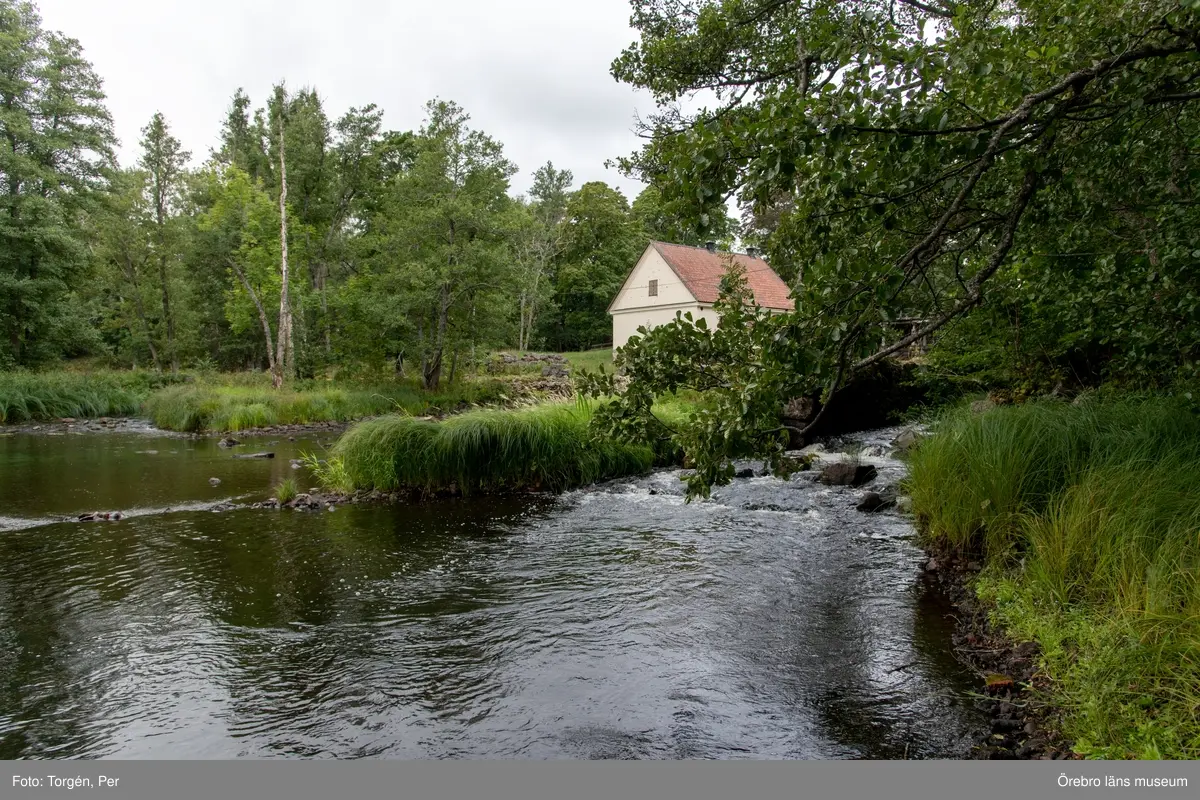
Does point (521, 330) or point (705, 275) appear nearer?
point (705, 275)

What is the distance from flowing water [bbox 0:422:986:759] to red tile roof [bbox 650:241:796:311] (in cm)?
2773

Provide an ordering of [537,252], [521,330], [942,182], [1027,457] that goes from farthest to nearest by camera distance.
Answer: [537,252]
[521,330]
[1027,457]
[942,182]

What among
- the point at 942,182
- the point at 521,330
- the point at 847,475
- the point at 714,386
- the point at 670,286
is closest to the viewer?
the point at 942,182

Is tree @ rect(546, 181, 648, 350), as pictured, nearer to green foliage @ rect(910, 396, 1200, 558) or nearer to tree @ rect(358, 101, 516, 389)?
tree @ rect(358, 101, 516, 389)

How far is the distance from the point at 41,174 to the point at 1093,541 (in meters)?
39.2

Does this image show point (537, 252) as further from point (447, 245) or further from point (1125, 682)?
point (1125, 682)

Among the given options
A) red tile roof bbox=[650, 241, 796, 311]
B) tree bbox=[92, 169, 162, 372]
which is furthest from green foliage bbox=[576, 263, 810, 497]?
tree bbox=[92, 169, 162, 372]

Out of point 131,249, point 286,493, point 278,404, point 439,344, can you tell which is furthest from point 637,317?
point 286,493

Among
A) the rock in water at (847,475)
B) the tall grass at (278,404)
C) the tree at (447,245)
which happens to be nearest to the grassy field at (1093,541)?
the rock in water at (847,475)

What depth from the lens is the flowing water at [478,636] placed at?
157 inches

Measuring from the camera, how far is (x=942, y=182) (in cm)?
377

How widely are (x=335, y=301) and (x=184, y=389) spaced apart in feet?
24.2

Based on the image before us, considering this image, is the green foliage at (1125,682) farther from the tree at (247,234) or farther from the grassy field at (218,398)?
the tree at (247,234)

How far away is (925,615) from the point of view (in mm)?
5590
